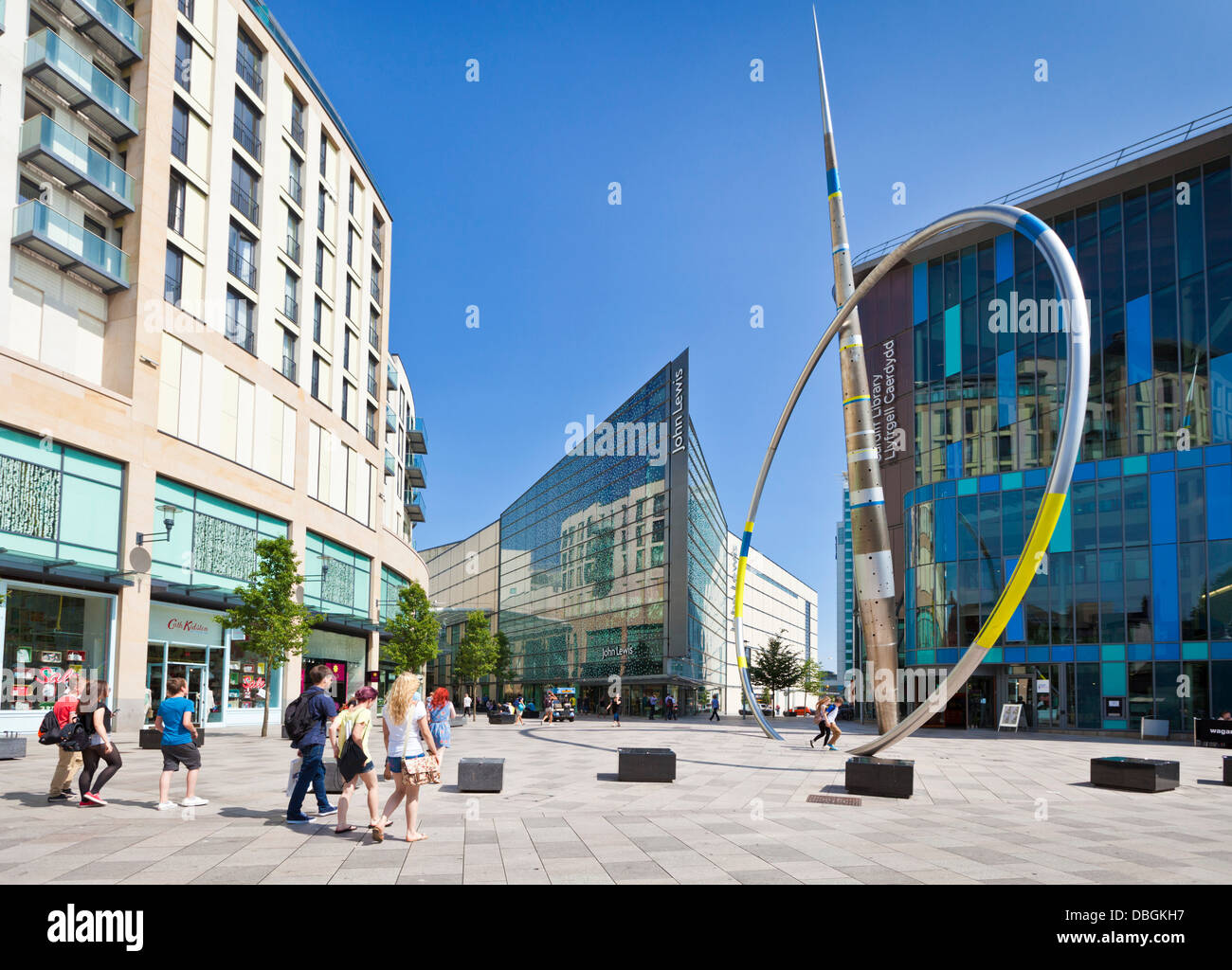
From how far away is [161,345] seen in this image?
3034 centimetres

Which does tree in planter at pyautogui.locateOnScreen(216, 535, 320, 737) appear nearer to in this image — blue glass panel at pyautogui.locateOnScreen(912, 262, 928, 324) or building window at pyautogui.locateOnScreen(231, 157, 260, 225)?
building window at pyautogui.locateOnScreen(231, 157, 260, 225)

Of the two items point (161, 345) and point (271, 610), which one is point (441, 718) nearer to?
point (271, 610)

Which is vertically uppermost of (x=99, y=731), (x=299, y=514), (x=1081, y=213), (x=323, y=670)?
(x=1081, y=213)

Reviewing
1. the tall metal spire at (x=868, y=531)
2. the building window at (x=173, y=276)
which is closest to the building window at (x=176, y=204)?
the building window at (x=173, y=276)

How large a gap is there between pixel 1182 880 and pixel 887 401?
42.0m

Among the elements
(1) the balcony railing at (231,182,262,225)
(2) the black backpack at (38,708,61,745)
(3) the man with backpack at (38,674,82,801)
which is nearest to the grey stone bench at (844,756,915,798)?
(3) the man with backpack at (38,674,82,801)

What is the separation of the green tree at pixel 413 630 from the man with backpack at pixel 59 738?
35255 millimetres

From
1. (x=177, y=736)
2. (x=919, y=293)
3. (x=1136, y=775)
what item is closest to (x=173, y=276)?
(x=177, y=736)

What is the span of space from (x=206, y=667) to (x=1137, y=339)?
37555 millimetres

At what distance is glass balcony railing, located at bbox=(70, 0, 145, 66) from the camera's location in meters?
28.1

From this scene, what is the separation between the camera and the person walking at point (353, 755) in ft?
34.6

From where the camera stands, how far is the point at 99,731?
1327cm
